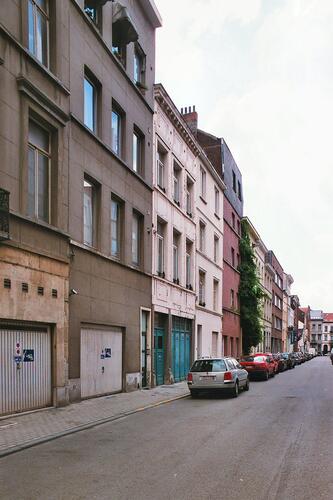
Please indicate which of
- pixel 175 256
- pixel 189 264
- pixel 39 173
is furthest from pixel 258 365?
pixel 39 173

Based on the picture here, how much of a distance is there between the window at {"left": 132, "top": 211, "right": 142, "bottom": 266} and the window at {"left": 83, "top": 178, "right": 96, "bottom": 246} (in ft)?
13.0

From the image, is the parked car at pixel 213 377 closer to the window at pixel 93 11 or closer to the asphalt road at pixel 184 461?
the asphalt road at pixel 184 461

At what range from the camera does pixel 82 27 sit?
17.5 meters

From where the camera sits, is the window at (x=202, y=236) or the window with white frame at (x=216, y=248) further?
the window with white frame at (x=216, y=248)

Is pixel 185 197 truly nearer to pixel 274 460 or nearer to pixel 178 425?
pixel 178 425

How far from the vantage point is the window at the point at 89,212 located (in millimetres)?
17781

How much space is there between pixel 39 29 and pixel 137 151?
858 centimetres

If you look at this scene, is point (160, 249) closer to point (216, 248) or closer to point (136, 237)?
point (136, 237)

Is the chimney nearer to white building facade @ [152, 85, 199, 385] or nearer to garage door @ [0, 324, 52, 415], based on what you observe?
white building facade @ [152, 85, 199, 385]

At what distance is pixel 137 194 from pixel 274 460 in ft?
48.9

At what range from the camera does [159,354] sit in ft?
80.9

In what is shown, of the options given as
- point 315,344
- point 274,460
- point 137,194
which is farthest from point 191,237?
point 315,344

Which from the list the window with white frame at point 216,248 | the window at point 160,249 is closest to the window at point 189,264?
the window at point 160,249

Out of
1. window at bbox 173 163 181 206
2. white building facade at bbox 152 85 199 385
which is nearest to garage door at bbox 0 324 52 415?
white building facade at bbox 152 85 199 385
